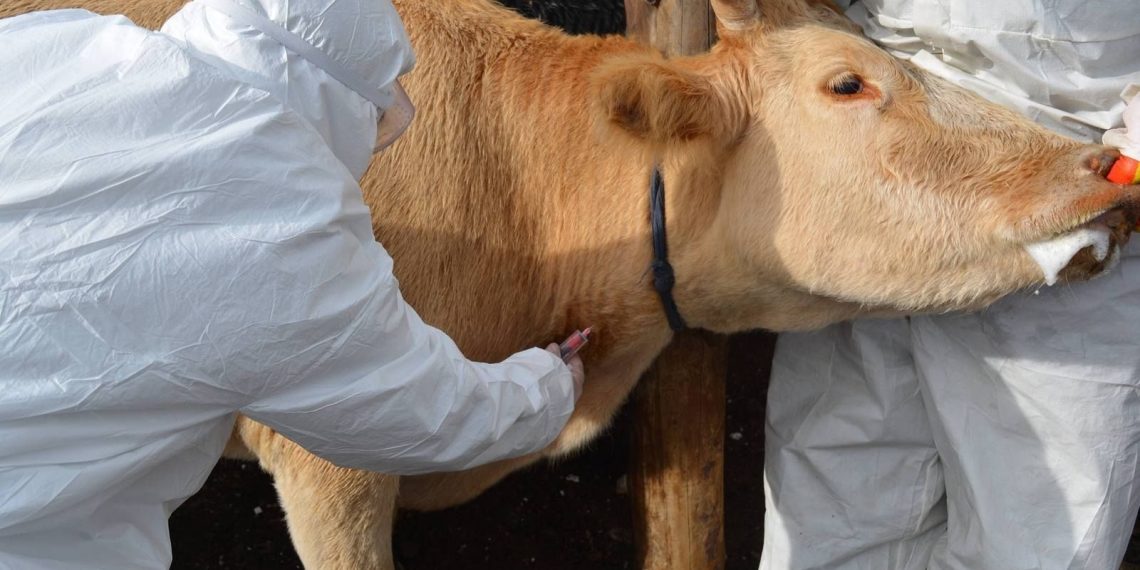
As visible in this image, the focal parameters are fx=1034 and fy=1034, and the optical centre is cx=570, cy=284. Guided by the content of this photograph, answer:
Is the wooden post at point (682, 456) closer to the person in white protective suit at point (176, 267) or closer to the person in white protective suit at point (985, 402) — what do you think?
the person in white protective suit at point (985, 402)

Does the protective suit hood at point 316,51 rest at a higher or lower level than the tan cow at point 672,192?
higher

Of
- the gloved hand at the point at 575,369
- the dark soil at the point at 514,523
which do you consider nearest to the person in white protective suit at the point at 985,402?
the gloved hand at the point at 575,369

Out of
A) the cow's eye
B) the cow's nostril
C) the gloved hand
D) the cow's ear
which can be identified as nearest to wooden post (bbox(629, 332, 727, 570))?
the gloved hand

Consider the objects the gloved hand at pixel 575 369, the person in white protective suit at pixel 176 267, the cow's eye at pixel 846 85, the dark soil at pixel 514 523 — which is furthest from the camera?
the dark soil at pixel 514 523

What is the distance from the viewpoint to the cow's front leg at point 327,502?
9.18ft

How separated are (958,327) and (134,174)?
209cm

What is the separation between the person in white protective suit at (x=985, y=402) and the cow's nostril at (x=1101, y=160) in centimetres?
14

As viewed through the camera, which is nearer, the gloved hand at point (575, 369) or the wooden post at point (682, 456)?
the gloved hand at point (575, 369)

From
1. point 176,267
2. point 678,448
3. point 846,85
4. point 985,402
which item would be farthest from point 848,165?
point 176,267

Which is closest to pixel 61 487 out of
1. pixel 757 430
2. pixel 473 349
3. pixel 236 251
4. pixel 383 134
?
pixel 236 251

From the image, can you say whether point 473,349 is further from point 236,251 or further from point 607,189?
point 236,251

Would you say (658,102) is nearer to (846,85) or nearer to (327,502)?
(846,85)

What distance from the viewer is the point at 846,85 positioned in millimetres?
2523

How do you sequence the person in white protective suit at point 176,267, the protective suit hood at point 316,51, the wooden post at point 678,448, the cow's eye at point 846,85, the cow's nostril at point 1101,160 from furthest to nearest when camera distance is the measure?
the wooden post at point 678,448, the cow's eye at point 846,85, the cow's nostril at point 1101,160, the protective suit hood at point 316,51, the person in white protective suit at point 176,267
